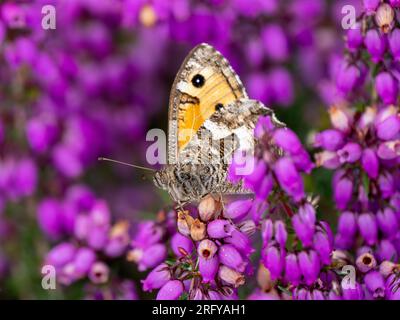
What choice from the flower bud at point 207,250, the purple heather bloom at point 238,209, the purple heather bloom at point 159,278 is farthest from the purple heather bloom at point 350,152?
the purple heather bloom at point 159,278

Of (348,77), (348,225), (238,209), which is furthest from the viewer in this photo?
(348,77)

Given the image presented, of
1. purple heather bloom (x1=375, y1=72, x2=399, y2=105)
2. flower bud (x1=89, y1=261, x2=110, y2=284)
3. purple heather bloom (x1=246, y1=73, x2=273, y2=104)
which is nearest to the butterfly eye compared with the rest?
purple heather bloom (x1=375, y1=72, x2=399, y2=105)

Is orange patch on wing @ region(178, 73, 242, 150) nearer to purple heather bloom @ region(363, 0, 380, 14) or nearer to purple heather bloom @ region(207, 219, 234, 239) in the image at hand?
purple heather bloom @ region(363, 0, 380, 14)

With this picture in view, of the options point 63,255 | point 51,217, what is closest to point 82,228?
point 63,255

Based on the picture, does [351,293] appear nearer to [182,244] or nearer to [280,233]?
[280,233]

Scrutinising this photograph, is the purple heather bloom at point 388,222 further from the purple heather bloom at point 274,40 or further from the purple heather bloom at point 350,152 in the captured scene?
the purple heather bloom at point 274,40

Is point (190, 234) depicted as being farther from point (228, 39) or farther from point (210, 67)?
point (228, 39)
